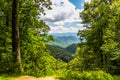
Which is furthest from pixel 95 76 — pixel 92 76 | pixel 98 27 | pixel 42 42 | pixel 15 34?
pixel 98 27

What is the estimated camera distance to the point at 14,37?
19.8m

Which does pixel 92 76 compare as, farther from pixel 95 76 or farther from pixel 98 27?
pixel 98 27

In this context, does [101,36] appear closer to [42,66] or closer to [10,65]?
[42,66]

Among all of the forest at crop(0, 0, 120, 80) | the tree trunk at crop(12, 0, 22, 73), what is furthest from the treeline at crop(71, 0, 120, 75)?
the tree trunk at crop(12, 0, 22, 73)

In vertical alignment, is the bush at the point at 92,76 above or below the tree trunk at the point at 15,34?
below

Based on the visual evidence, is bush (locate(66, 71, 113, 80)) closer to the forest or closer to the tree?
the forest

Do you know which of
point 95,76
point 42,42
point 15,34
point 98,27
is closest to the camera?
point 95,76

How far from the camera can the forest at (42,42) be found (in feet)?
63.6

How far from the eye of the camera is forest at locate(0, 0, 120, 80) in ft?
63.6

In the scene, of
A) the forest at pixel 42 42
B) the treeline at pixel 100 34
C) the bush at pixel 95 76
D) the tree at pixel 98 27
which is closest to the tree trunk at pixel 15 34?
the forest at pixel 42 42

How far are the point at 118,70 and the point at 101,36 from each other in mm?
10008

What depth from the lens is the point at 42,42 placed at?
126ft

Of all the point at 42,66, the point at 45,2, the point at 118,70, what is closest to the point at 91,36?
the point at 118,70

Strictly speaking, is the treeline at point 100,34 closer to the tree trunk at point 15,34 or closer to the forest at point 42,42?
the forest at point 42,42
